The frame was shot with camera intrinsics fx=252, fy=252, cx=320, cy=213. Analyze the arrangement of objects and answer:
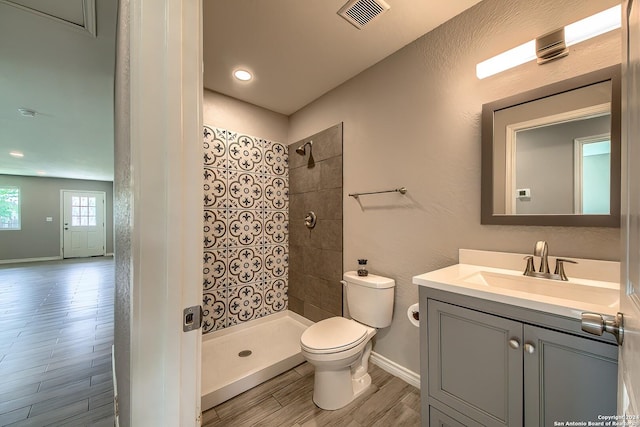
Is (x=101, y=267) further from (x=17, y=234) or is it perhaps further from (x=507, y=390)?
(x=507, y=390)

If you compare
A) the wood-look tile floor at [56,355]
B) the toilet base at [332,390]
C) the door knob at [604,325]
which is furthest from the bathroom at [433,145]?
the wood-look tile floor at [56,355]

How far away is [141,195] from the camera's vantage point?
21.6 inches

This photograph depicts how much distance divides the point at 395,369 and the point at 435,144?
62.8 inches

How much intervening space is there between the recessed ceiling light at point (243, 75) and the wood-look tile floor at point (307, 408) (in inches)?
93.4

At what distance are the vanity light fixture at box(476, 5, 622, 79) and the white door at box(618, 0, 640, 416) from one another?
71 centimetres

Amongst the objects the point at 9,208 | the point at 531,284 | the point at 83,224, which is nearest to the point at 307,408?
the point at 531,284

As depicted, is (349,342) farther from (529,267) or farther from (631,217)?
(631,217)

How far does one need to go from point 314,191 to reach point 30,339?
9.93 ft

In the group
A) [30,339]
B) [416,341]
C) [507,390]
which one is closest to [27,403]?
[30,339]

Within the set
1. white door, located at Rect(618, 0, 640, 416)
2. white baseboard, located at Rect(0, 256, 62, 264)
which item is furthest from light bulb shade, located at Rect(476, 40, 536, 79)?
white baseboard, located at Rect(0, 256, 62, 264)

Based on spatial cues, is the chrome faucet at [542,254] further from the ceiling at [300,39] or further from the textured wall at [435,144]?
the ceiling at [300,39]

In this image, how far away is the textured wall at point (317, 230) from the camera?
2270 mm

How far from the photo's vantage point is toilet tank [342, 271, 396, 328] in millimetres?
1752

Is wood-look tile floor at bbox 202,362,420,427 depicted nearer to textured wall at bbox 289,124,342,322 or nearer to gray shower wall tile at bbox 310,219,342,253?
textured wall at bbox 289,124,342,322
